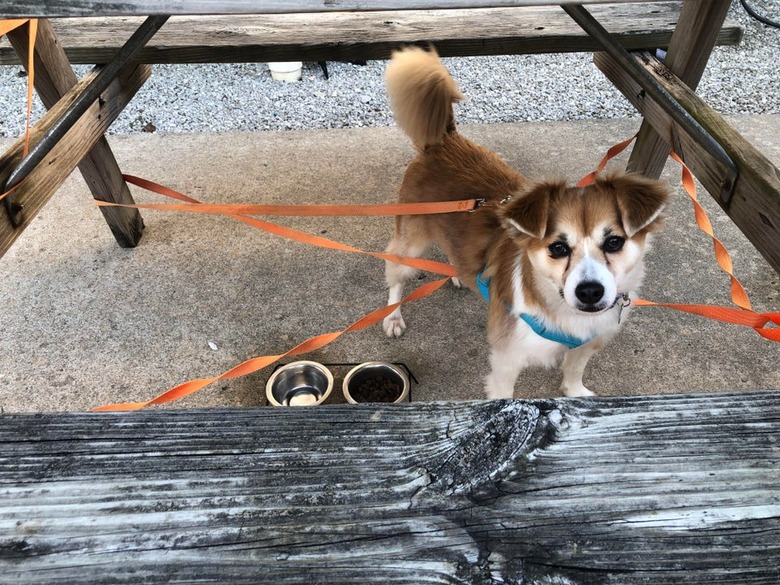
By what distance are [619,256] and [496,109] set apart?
3.17 metres

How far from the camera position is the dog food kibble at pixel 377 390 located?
2352mm

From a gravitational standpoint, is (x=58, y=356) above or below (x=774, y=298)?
below

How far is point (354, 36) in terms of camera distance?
2822 millimetres

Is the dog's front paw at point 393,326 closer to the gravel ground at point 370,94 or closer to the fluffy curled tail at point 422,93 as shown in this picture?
the fluffy curled tail at point 422,93

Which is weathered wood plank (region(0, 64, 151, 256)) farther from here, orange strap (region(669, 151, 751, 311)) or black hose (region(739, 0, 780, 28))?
black hose (region(739, 0, 780, 28))

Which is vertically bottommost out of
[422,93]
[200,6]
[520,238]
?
[520,238]

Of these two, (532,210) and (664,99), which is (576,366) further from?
(664,99)

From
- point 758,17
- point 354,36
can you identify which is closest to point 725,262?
point 354,36

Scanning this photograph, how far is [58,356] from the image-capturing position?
8.77ft

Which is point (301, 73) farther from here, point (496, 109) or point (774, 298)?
point (774, 298)

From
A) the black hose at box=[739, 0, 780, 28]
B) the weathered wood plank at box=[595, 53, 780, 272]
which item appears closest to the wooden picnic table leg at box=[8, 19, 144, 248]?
the weathered wood plank at box=[595, 53, 780, 272]

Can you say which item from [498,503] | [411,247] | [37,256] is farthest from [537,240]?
[37,256]

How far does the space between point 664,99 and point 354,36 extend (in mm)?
1515

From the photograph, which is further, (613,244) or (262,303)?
(262,303)
